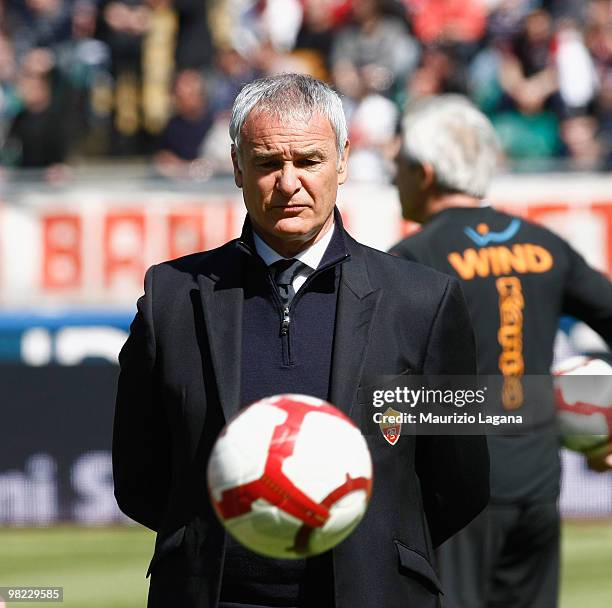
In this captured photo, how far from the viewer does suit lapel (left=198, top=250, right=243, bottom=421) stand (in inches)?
147

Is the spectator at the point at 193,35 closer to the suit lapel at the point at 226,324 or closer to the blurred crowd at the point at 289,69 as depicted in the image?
the blurred crowd at the point at 289,69

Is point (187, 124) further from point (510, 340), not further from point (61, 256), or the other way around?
point (510, 340)

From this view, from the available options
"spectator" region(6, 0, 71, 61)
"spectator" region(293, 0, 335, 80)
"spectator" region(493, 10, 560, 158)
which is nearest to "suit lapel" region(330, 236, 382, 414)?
"spectator" region(493, 10, 560, 158)

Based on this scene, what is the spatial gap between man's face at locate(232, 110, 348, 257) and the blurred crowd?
32.8ft

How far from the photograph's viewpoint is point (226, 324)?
12.6 ft

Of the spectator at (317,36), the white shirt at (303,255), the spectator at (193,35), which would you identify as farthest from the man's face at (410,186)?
the spectator at (193,35)

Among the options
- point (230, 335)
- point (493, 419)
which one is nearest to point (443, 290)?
point (230, 335)

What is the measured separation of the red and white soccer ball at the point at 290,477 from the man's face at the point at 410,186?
226 centimetres

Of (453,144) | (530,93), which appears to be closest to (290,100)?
(453,144)

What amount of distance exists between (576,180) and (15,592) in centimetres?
963

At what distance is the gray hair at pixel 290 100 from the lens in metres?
3.78

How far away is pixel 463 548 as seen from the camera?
564 centimetres

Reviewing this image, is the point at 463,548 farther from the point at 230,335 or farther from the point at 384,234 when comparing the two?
the point at 384,234

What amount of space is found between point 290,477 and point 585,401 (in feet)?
7.57
